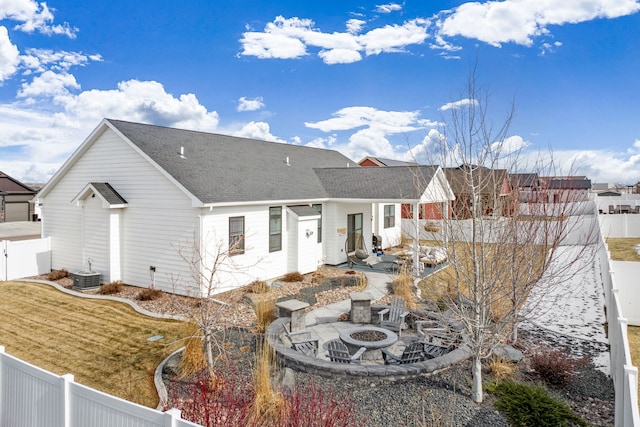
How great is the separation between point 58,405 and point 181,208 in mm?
8843

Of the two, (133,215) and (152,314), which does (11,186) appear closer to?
(133,215)

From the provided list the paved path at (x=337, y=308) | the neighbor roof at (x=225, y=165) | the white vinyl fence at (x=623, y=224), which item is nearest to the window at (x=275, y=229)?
the neighbor roof at (x=225, y=165)

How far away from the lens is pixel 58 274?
51.0 ft

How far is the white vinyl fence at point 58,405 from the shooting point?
378 centimetres

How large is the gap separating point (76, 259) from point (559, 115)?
1749 cm

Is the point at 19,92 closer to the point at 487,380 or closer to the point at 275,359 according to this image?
the point at 275,359

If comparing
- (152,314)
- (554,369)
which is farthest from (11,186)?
(554,369)

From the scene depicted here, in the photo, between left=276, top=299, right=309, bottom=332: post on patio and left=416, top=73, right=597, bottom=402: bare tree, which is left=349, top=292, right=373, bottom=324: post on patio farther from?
left=416, top=73, right=597, bottom=402: bare tree

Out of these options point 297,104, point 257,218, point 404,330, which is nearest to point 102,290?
point 257,218

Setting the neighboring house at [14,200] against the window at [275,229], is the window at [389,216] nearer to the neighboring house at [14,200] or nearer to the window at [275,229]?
the window at [275,229]

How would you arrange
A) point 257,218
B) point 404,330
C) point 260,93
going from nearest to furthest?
point 404,330 → point 257,218 → point 260,93

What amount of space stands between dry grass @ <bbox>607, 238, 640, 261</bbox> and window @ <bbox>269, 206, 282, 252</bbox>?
16.7 m

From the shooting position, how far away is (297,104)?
23.8 meters

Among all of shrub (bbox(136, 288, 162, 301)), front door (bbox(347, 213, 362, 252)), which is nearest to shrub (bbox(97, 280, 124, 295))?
shrub (bbox(136, 288, 162, 301))
